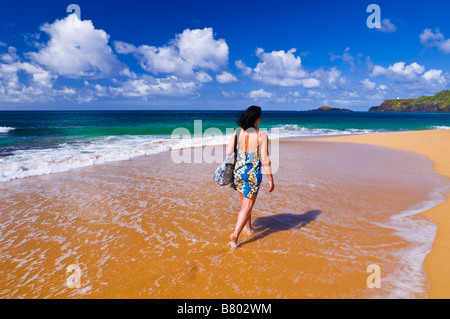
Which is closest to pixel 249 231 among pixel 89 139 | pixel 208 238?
pixel 208 238

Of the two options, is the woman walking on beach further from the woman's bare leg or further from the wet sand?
the wet sand

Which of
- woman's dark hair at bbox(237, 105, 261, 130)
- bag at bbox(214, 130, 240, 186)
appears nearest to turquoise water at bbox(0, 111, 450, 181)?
woman's dark hair at bbox(237, 105, 261, 130)

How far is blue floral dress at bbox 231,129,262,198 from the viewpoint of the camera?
12.0 feet

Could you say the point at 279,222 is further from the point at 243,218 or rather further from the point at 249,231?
the point at 243,218

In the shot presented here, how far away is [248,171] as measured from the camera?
12.1ft

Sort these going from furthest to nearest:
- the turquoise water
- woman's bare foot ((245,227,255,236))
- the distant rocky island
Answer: the distant rocky island → the turquoise water → woman's bare foot ((245,227,255,236))

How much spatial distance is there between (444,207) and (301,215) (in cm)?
296

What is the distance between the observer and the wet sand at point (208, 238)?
→ 296cm

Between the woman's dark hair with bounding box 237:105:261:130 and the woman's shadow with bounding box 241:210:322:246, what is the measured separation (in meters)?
1.83

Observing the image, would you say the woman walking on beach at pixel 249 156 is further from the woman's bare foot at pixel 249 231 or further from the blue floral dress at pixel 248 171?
the woman's bare foot at pixel 249 231

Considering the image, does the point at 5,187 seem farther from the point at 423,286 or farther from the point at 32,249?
the point at 423,286
